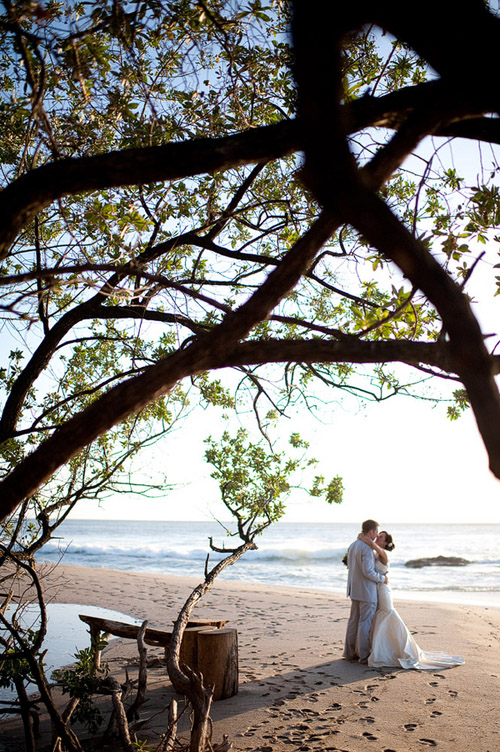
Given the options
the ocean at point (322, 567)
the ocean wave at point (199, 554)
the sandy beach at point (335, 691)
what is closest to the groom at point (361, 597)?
the sandy beach at point (335, 691)

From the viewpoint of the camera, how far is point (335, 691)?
6336mm

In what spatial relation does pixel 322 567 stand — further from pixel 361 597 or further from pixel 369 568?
pixel 369 568

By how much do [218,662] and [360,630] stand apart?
2639 mm

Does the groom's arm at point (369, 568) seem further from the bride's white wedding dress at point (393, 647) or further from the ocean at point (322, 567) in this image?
the ocean at point (322, 567)

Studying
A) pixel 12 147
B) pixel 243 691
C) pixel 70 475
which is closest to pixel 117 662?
pixel 243 691

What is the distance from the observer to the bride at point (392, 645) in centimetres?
751

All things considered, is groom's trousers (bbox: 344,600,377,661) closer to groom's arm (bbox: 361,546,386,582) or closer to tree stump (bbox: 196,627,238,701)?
groom's arm (bbox: 361,546,386,582)

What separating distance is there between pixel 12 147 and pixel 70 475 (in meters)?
3.20

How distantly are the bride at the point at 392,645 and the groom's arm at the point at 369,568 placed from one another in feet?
0.35

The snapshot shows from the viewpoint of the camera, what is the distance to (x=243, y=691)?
6.37 meters

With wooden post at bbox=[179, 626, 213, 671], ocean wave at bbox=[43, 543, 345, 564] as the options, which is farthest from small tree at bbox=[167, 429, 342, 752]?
ocean wave at bbox=[43, 543, 345, 564]

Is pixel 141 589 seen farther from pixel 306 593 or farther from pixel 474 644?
pixel 474 644

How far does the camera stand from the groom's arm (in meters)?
7.98

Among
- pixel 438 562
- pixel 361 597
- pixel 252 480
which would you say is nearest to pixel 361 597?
pixel 361 597
